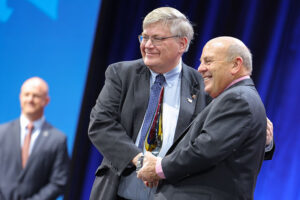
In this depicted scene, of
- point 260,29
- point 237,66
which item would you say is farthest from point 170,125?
point 260,29

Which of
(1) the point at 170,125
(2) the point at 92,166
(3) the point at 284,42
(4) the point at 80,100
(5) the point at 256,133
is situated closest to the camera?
(5) the point at 256,133

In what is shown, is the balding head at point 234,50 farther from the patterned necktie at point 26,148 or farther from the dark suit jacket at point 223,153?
the patterned necktie at point 26,148

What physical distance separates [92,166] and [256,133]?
243 centimetres

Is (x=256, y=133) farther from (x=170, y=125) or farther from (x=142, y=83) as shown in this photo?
(x=142, y=83)

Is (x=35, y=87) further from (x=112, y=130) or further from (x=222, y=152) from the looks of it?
(x=222, y=152)

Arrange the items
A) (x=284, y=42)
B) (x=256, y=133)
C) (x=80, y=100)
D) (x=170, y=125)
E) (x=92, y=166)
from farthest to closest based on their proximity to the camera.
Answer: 1. (x=92, y=166)
2. (x=284, y=42)
3. (x=80, y=100)
4. (x=170, y=125)
5. (x=256, y=133)

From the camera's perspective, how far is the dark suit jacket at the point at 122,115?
8.54ft

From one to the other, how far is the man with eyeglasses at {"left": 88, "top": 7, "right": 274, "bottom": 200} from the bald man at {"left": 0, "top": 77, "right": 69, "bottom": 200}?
0.77 ft

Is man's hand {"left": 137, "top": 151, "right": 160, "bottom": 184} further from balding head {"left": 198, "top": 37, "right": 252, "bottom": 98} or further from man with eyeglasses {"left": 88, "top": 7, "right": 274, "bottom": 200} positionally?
balding head {"left": 198, "top": 37, "right": 252, "bottom": 98}

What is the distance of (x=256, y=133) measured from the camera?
2.28 metres

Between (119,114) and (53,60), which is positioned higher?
(53,60)

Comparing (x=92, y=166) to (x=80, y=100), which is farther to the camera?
(x=92, y=166)

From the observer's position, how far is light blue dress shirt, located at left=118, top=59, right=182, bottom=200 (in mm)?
2631

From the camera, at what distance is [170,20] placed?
2.77 meters
